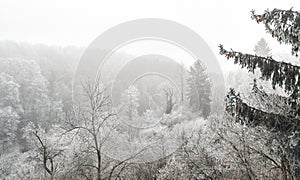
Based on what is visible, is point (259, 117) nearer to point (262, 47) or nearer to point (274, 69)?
point (274, 69)

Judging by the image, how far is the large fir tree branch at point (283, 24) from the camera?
5352mm

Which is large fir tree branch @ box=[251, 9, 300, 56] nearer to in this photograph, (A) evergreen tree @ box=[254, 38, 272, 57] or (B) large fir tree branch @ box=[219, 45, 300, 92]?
(B) large fir tree branch @ box=[219, 45, 300, 92]

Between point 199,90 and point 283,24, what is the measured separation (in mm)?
28707

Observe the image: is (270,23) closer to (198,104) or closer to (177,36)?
(177,36)

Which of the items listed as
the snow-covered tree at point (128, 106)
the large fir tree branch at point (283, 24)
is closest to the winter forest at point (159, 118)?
the large fir tree branch at point (283, 24)

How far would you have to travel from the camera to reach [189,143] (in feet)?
62.4

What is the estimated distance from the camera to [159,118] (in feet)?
109

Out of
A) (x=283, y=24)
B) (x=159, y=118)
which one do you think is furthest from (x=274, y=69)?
(x=159, y=118)

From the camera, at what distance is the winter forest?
569 centimetres

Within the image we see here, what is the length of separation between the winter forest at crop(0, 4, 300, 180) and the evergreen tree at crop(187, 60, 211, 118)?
0.12 metres

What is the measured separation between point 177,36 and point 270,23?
1922 centimetres

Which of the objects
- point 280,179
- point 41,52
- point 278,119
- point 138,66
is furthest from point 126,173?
point 41,52

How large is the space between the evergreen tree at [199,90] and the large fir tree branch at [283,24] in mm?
27784

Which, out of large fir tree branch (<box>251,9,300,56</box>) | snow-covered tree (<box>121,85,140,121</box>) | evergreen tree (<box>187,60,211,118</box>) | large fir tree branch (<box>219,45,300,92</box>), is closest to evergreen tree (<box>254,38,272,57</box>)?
evergreen tree (<box>187,60,211,118</box>)
